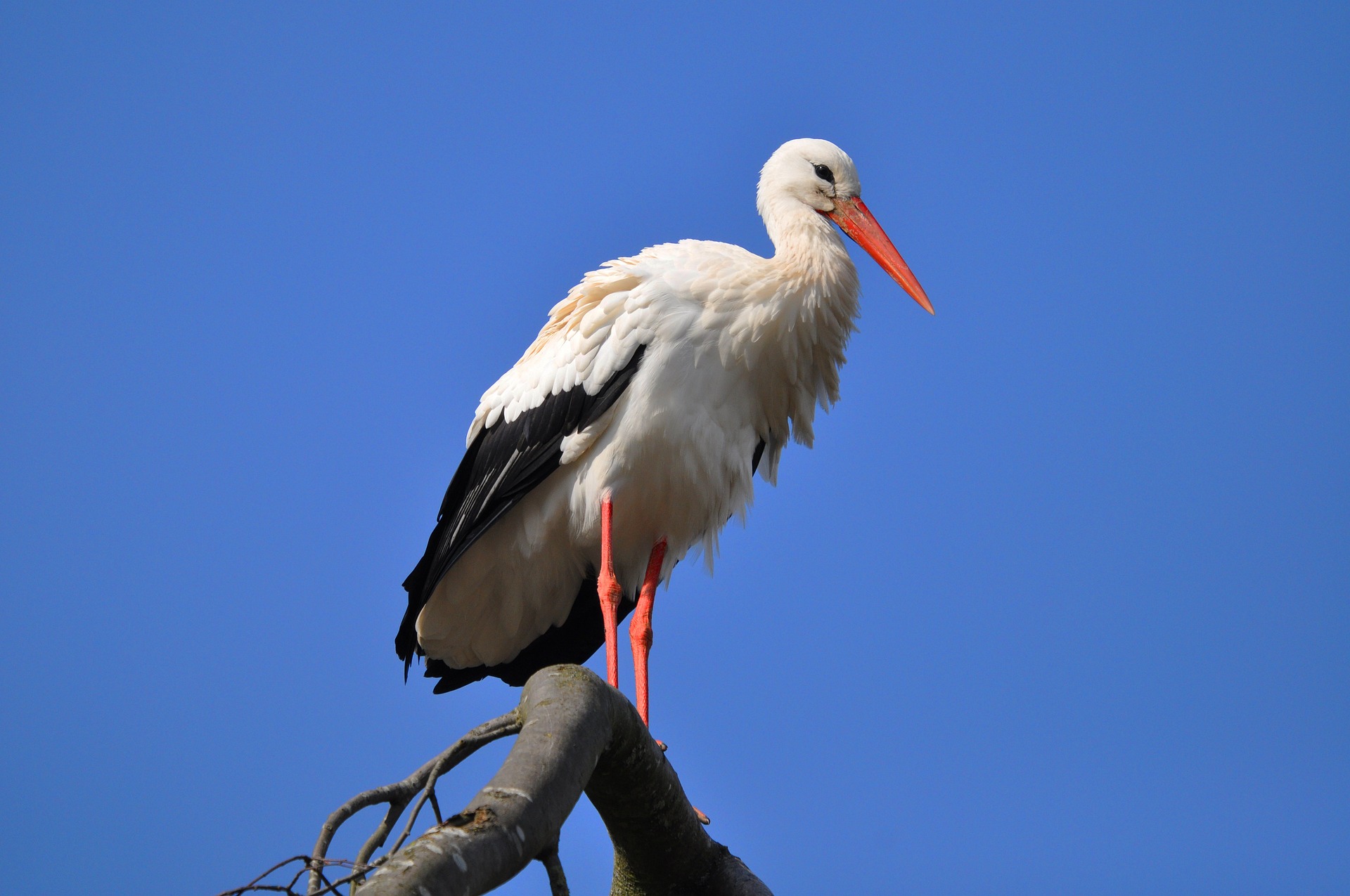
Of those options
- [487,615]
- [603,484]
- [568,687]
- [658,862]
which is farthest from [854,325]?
[568,687]

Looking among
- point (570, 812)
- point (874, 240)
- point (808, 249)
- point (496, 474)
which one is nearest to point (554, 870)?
point (570, 812)

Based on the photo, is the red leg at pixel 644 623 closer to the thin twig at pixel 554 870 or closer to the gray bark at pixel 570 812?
the gray bark at pixel 570 812

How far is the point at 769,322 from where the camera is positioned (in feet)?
18.1

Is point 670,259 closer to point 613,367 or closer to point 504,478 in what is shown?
point 613,367

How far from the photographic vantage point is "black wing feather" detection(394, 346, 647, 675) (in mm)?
5469

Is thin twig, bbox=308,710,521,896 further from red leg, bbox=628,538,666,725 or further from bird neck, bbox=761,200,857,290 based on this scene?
bird neck, bbox=761,200,857,290

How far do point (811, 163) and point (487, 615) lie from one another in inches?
110

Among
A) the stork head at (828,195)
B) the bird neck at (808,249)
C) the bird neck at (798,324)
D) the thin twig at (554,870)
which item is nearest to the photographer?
the thin twig at (554,870)

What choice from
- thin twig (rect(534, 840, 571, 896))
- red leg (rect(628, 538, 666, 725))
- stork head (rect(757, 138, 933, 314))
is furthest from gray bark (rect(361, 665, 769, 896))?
stork head (rect(757, 138, 933, 314))

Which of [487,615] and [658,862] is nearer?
[658,862]

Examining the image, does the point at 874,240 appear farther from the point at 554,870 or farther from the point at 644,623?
the point at 554,870

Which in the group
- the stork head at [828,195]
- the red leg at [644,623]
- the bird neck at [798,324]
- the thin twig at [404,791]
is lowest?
the thin twig at [404,791]

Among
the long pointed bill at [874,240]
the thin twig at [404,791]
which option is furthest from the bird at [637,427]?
the thin twig at [404,791]

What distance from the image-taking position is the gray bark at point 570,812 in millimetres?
2170
